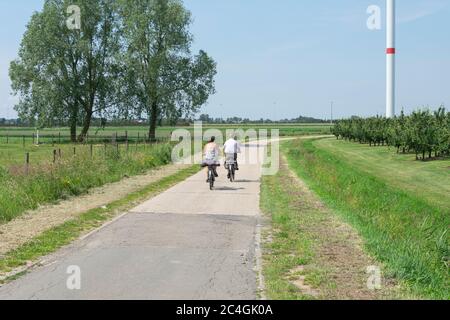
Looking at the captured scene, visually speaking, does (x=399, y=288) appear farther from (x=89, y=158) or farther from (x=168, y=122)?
(x=168, y=122)

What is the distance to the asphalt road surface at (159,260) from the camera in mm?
6516

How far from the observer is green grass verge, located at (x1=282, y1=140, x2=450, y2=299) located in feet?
25.2

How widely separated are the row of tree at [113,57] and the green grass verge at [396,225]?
113 ft

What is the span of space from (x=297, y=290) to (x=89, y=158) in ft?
53.6

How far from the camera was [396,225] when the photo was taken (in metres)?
13.3

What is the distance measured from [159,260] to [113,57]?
55545mm

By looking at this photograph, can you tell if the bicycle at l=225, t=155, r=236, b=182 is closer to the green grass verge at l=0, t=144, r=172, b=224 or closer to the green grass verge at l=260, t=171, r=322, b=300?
the green grass verge at l=0, t=144, r=172, b=224

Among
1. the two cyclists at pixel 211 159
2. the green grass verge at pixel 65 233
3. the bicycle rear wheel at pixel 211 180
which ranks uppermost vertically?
the two cyclists at pixel 211 159

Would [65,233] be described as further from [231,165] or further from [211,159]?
[231,165]

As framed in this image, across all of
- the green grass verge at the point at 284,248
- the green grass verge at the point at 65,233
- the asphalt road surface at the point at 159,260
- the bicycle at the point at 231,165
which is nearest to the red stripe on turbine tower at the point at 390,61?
the bicycle at the point at 231,165

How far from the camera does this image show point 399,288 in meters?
6.83

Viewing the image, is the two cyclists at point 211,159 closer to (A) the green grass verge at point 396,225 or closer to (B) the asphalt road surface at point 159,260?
(A) the green grass verge at point 396,225
